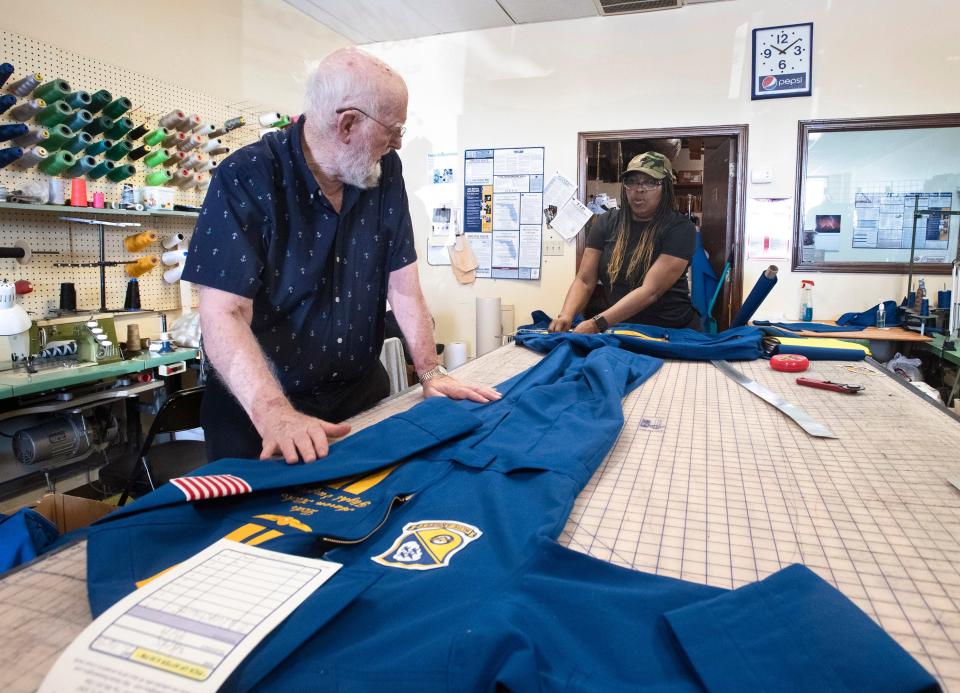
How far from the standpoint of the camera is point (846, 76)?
3.87 meters

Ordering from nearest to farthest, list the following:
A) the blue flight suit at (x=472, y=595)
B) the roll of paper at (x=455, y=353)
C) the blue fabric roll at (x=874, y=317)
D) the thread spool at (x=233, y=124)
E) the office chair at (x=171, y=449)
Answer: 1. the blue flight suit at (x=472, y=595)
2. the office chair at (x=171, y=449)
3. the thread spool at (x=233, y=124)
4. the blue fabric roll at (x=874, y=317)
5. the roll of paper at (x=455, y=353)

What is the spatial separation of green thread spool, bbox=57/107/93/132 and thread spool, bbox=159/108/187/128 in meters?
0.47

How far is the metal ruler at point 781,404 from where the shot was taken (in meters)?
1.28

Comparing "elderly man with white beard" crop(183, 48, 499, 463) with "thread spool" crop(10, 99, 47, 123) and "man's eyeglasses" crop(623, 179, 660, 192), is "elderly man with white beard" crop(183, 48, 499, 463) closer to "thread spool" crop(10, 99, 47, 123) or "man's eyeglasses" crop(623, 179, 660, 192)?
"man's eyeglasses" crop(623, 179, 660, 192)

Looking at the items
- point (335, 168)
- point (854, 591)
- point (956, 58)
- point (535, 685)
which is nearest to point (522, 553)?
point (535, 685)

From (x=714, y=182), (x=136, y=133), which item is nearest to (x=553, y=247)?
(x=714, y=182)

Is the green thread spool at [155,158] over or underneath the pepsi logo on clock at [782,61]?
underneath

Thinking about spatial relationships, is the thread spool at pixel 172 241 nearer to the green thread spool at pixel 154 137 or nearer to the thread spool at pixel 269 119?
the green thread spool at pixel 154 137

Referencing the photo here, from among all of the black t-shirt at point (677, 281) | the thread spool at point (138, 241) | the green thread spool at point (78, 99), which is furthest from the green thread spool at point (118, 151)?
the black t-shirt at point (677, 281)

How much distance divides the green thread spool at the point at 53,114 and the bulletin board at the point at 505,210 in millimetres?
2744

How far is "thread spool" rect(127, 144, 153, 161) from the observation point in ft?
10.3

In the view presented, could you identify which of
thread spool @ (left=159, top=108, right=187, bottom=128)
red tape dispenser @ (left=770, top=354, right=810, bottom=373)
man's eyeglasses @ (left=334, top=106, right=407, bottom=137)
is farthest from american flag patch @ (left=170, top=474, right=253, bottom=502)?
thread spool @ (left=159, top=108, right=187, bottom=128)

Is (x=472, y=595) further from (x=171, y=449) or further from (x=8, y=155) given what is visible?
(x=8, y=155)

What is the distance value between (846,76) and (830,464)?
147 inches
